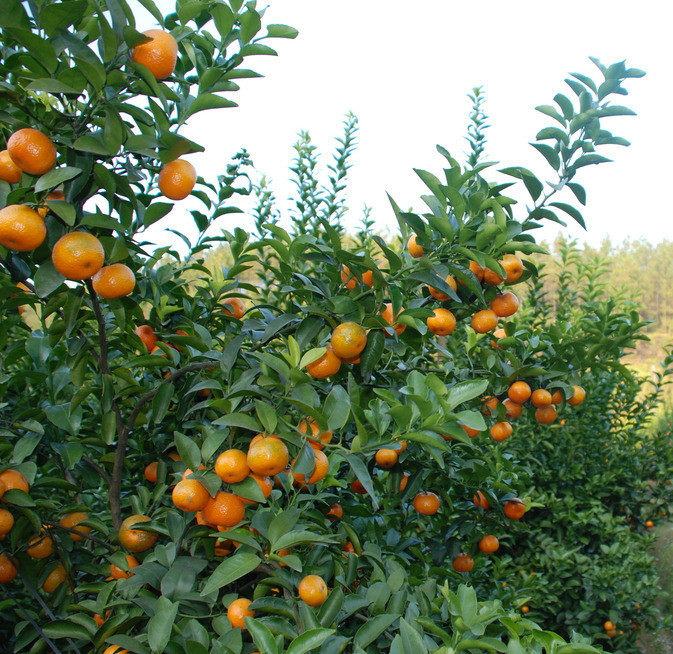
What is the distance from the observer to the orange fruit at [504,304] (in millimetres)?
1618

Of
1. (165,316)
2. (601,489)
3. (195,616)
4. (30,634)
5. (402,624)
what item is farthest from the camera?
(601,489)

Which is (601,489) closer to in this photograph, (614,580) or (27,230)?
(614,580)

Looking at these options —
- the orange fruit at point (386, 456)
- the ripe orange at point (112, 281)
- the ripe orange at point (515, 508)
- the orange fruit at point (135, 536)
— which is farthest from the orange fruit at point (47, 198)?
the ripe orange at point (515, 508)

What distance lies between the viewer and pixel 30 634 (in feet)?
4.43

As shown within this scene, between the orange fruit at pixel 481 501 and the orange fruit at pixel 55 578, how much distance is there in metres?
1.29

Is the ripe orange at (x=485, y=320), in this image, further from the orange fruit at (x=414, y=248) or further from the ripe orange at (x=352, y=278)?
the ripe orange at (x=352, y=278)

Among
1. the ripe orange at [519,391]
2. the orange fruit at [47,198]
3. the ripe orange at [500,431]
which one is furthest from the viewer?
the ripe orange at [500,431]

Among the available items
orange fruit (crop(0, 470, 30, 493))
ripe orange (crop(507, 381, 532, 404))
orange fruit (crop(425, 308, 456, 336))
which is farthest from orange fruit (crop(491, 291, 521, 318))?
orange fruit (crop(0, 470, 30, 493))

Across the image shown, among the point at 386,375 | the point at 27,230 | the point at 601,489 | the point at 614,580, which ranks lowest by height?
the point at 614,580

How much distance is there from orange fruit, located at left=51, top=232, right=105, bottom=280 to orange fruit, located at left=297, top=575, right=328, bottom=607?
0.73 meters

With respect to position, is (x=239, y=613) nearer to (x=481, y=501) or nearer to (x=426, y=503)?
(x=426, y=503)

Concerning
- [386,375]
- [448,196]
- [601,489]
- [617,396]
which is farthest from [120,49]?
[617,396]

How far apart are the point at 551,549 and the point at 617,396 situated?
1389mm

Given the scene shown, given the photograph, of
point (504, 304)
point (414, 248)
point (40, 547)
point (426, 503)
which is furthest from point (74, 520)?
point (504, 304)
